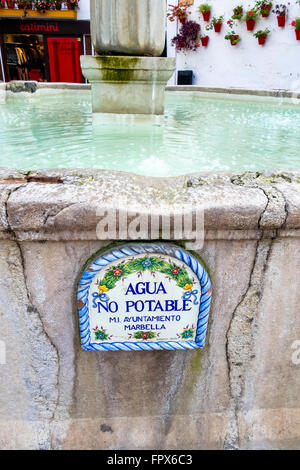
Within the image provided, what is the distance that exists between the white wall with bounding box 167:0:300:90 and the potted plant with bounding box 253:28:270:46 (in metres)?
0.09

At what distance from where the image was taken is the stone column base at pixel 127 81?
2811mm

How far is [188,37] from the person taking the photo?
30.3 ft

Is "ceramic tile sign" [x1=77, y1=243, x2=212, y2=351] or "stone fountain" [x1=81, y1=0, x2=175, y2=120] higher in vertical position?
"stone fountain" [x1=81, y1=0, x2=175, y2=120]

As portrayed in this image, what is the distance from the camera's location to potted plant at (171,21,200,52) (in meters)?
9.02

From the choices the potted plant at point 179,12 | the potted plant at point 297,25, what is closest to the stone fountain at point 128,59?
the potted plant at point 297,25

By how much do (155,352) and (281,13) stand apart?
8629 millimetres

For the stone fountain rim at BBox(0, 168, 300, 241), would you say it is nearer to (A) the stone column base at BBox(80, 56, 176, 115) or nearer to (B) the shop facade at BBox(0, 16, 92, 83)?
(A) the stone column base at BBox(80, 56, 176, 115)

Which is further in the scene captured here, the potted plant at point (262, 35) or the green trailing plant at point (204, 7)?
the green trailing plant at point (204, 7)

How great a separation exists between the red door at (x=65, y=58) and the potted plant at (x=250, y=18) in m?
6.15

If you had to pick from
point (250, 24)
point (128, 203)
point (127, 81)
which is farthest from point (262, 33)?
point (128, 203)

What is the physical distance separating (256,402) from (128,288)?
0.72m

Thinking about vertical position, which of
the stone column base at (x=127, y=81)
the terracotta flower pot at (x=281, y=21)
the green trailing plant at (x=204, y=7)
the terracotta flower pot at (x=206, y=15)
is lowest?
the stone column base at (x=127, y=81)

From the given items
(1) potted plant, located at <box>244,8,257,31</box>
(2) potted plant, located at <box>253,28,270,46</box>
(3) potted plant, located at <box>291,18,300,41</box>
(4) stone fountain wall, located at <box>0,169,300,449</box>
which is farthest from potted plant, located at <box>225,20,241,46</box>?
(4) stone fountain wall, located at <box>0,169,300,449</box>

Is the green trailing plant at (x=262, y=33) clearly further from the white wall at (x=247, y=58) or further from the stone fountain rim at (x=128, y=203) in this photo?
the stone fountain rim at (x=128, y=203)
